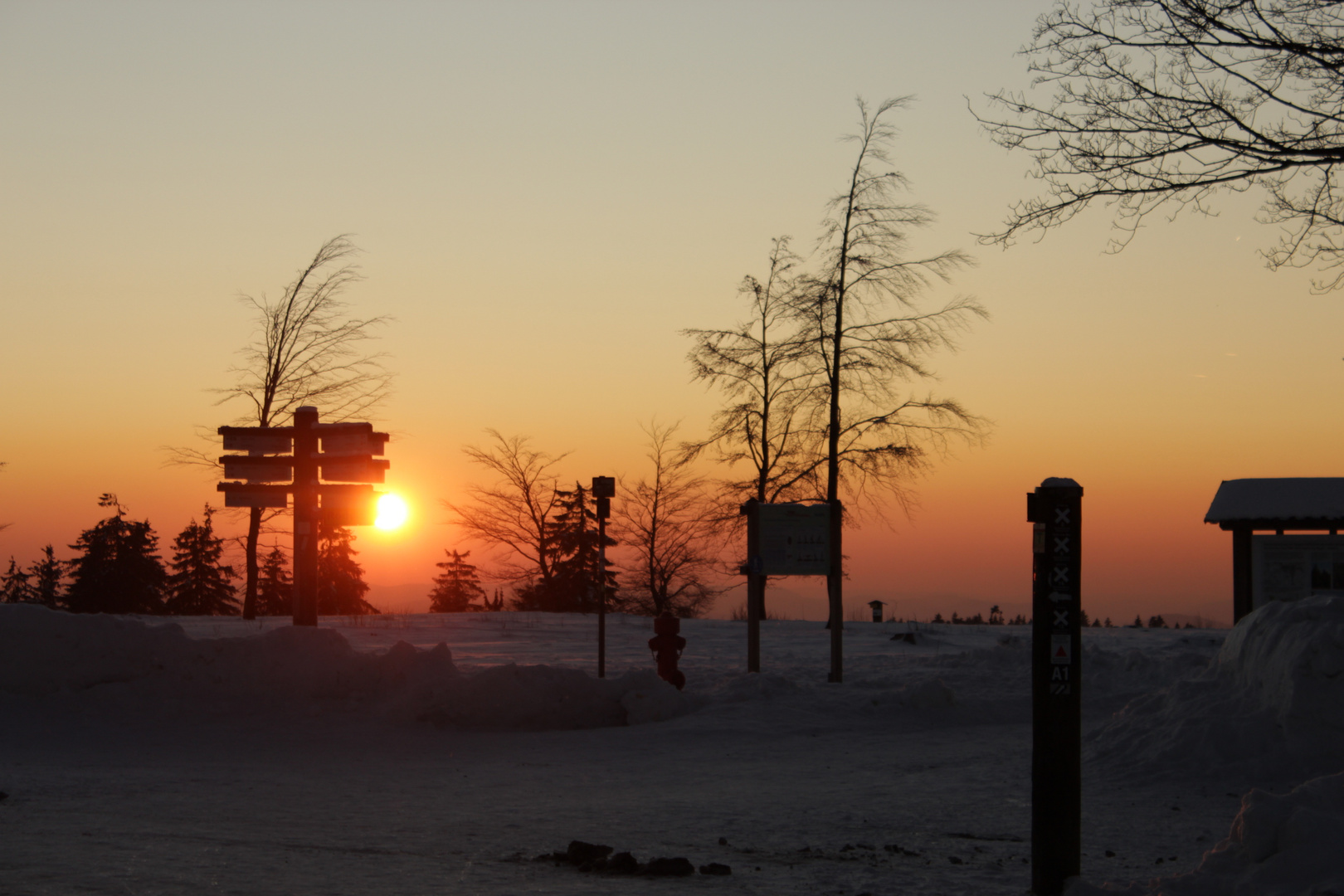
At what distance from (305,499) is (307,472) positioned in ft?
1.42

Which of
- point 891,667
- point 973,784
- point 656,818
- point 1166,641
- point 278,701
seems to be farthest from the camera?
point 1166,641

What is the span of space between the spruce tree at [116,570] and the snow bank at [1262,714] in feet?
144

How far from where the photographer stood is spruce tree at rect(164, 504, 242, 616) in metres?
52.8

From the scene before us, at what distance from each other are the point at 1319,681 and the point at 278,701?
10936mm

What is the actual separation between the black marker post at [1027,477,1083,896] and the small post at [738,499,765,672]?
10.0 meters

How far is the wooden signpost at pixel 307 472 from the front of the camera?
58.8 ft

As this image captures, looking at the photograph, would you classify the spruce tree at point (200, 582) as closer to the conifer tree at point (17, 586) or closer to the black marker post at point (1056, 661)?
the conifer tree at point (17, 586)

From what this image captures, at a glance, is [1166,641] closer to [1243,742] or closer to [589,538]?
[1243,742]

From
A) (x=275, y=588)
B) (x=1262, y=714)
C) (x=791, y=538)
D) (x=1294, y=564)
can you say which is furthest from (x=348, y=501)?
(x=275, y=588)

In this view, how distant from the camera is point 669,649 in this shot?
1468cm

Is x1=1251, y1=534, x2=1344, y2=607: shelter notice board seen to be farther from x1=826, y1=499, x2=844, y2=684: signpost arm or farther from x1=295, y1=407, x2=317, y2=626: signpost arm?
x1=295, y1=407, x2=317, y2=626: signpost arm

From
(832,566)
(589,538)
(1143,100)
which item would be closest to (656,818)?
(1143,100)

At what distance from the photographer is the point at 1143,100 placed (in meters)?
8.82

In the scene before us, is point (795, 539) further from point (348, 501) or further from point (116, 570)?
point (116, 570)
